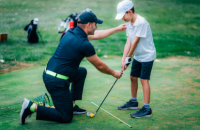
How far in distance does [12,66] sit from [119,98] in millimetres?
3883

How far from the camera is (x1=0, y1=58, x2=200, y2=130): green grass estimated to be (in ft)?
11.8

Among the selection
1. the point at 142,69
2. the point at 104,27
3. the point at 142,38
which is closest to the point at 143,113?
the point at 142,69

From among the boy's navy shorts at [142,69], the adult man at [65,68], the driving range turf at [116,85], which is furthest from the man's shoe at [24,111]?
the boy's navy shorts at [142,69]

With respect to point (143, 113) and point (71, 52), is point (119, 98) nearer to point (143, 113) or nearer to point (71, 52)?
point (143, 113)

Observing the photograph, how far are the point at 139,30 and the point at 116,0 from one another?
24256 mm

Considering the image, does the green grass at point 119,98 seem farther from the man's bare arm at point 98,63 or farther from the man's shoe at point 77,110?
the man's bare arm at point 98,63

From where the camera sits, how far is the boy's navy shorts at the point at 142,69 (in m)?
3.89

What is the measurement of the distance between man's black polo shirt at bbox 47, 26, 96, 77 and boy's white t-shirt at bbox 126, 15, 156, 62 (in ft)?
2.53

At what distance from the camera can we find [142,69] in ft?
12.9

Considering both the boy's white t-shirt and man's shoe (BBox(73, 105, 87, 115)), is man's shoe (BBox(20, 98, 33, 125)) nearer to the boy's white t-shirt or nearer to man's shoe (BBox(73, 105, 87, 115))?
man's shoe (BBox(73, 105, 87, 115))

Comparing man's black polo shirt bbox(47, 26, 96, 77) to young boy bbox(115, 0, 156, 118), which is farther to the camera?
young boy bbox(115, 0, 156, 118)

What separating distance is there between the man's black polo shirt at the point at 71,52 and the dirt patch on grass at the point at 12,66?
3.64 m

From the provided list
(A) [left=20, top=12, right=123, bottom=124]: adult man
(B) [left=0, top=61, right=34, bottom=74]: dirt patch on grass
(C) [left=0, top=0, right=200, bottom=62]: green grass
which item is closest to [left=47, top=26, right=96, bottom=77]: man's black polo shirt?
(A) [left=20, top=12, right=123, bottom=124]: adult man

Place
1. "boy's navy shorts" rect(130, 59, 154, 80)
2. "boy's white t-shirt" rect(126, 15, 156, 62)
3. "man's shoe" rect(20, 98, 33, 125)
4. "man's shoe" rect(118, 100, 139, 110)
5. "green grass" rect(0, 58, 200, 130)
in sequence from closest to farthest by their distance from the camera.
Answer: "man's shoe" rect(20, 98, 33, 125), "green grass" rect(0, 58, 200, 130), "boy's white t-shirt" rect(126, 15, 156, 62), "boy's navy shorts" rect(130, 59, 154, 80), "man's shoe" rect(118, 100, 139, 110)
